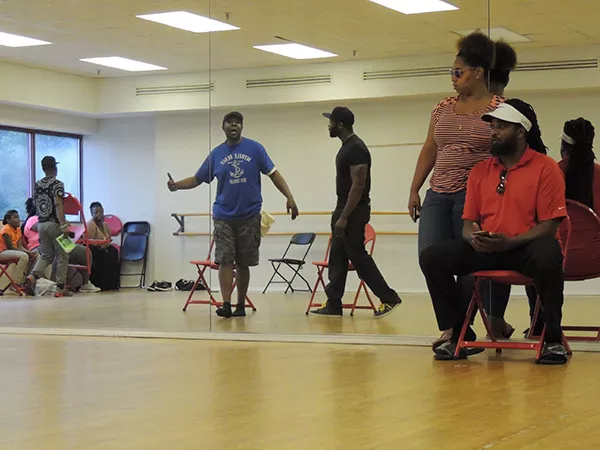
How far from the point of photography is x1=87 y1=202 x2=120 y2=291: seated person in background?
284 inches

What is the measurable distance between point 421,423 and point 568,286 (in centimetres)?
251

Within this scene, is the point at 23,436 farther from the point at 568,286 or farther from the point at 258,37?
the point at 258,37

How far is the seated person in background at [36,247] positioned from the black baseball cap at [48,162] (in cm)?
28

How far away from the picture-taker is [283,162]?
657cm

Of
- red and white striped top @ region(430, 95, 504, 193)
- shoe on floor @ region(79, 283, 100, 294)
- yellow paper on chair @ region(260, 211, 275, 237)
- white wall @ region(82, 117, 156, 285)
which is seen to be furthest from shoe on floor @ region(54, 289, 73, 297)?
red and white striped top @ region(430, 95, 504, 193)

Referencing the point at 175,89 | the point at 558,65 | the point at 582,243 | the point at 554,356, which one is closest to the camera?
the point at 554,356

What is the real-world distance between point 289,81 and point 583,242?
223 centimetres

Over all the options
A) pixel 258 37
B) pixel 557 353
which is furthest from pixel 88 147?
pixel 557 353

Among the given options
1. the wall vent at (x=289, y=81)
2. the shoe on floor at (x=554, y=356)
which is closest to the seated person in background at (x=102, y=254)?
the wall vent at (x=289, y=81)

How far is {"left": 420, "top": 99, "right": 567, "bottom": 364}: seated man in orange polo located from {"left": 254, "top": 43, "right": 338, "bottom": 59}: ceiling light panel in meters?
1.92

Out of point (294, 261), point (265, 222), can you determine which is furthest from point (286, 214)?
point (294, 261)

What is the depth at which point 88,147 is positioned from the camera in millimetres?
7355

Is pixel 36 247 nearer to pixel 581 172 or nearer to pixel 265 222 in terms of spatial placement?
pixel 265 222

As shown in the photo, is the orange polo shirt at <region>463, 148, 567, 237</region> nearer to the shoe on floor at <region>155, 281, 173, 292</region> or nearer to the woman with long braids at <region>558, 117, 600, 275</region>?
the woman with long braids at <region>558, 117, 600, 275</region>
